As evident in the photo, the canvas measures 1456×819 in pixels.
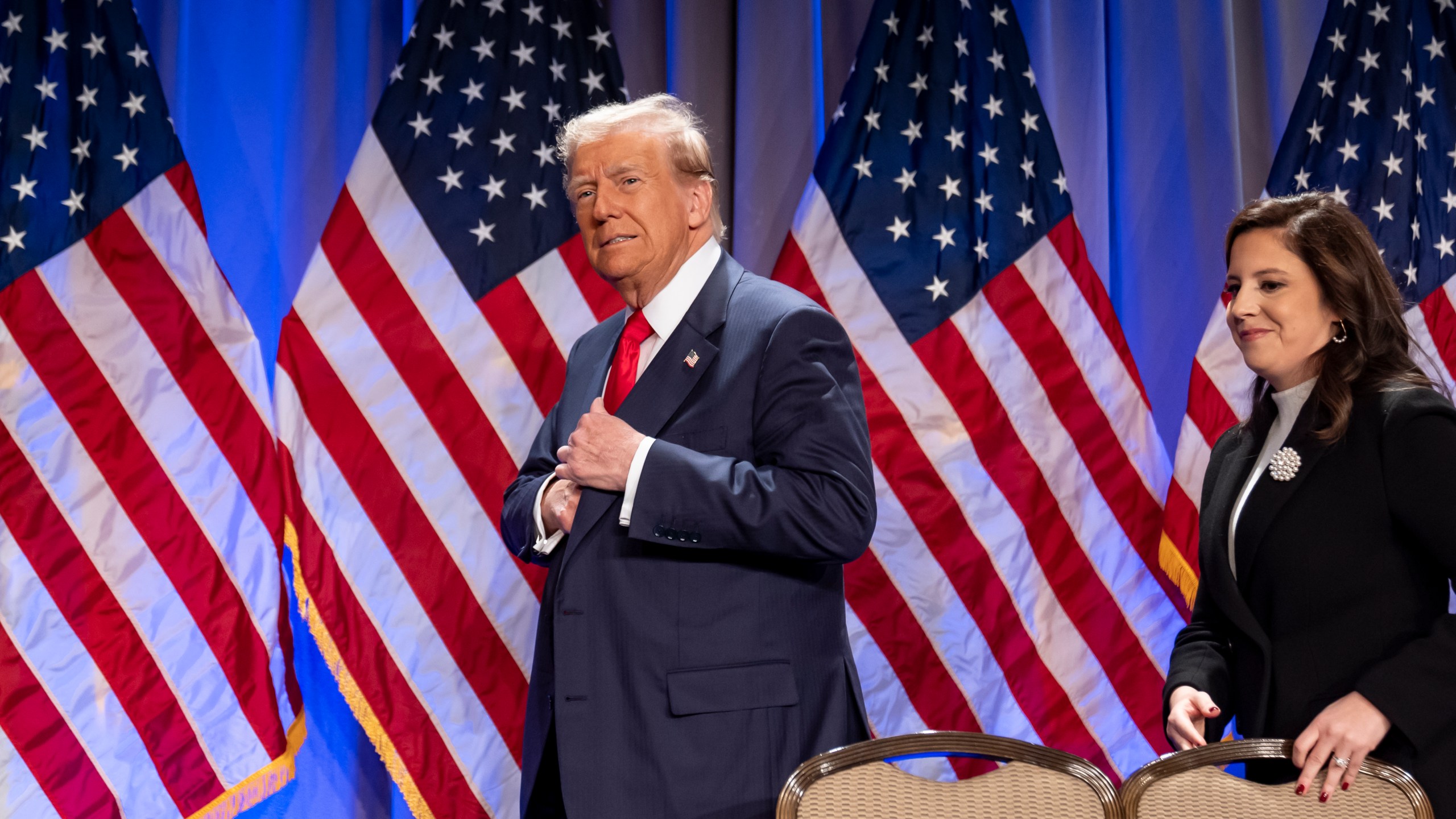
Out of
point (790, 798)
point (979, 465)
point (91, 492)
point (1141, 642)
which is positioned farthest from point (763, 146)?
point (790, 798)

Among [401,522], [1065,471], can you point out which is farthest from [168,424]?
[1065,471]

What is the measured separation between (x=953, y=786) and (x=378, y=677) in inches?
65.6

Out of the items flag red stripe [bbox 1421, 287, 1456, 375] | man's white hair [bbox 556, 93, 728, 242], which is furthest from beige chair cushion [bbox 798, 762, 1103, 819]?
flag red stripe [bbox 1421, 287, 1456, 375]

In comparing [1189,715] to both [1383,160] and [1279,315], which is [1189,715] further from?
[1383,160]

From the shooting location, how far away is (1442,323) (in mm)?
3037

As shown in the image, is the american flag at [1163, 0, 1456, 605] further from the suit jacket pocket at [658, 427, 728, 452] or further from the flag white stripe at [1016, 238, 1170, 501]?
the suit jacket pocket at [658, 427, 728, 452]

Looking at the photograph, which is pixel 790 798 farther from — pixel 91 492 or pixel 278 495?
pixel 91 492

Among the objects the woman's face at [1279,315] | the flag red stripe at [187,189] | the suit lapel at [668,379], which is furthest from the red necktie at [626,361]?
the flag red stripe at [187,189]

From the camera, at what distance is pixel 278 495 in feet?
9.24

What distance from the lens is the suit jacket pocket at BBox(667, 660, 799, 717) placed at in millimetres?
1577

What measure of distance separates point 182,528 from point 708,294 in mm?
1695

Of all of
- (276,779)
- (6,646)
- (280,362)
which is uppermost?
(280,362)

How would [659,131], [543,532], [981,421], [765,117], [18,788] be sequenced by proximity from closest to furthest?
1. [543,532]
2. [659,131]
3. [18,788]
4. [981,421]
5. [765,117]

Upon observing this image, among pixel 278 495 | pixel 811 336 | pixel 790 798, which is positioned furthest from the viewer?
pixel 278 495
